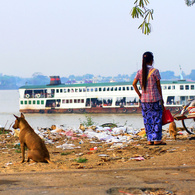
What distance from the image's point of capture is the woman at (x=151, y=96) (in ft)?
17.8

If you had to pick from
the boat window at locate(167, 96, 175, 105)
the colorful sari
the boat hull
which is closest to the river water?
the boat hull

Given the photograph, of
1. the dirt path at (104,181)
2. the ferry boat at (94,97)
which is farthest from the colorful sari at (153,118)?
the ferry boat at (94,97)

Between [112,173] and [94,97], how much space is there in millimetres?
41701

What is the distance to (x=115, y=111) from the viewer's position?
44.1m

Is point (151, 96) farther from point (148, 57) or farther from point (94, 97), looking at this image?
point (94, 97)

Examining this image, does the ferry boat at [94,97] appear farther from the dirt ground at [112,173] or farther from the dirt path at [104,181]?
the dirt path at [104,181]

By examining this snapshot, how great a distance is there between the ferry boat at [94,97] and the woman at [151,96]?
1451 inches

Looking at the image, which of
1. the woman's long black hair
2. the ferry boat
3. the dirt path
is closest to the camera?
the dirt path

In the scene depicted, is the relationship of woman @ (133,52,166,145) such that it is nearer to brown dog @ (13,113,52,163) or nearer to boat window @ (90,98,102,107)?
brown dog @ (13,113,52,163)

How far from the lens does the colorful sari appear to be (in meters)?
5.52

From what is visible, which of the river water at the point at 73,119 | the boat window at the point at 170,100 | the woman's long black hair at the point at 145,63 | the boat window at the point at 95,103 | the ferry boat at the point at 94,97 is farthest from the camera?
the boat window at the point at 95,103

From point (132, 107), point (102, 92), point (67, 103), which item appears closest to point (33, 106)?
point (67, 103)

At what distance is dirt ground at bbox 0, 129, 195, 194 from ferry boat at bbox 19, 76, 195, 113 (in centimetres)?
3741

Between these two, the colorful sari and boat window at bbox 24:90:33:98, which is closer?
the colorful sari
